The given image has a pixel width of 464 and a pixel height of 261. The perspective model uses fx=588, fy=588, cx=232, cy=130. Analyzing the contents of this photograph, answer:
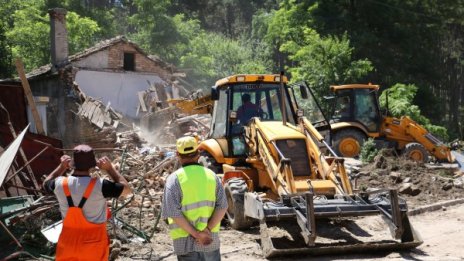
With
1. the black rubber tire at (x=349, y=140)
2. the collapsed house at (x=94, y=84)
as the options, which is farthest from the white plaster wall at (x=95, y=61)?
the black rubber tire at (x=349, y=140)

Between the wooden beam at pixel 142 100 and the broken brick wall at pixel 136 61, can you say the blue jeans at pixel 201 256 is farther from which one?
the broken brick wall at pixel 136 61

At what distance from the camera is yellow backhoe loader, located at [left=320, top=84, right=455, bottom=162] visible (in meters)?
18.5

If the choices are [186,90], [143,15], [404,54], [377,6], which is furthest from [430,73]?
[143,15]

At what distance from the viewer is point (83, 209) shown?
4770 millimetres

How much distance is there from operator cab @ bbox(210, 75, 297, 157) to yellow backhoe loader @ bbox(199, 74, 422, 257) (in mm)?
18

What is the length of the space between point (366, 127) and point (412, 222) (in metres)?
8.17

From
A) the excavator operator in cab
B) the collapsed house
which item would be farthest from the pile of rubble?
the collapsed house

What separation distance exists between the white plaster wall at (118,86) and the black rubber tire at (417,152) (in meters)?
14.2

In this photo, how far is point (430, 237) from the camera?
9500 mm

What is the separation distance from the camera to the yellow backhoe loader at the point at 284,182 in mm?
8203

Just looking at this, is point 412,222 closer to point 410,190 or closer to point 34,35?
point 410,190

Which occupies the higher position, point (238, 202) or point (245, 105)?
point (245, 105)

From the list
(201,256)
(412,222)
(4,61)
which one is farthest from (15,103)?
(4,61)

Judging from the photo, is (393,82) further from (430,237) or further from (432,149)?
(430,237)
